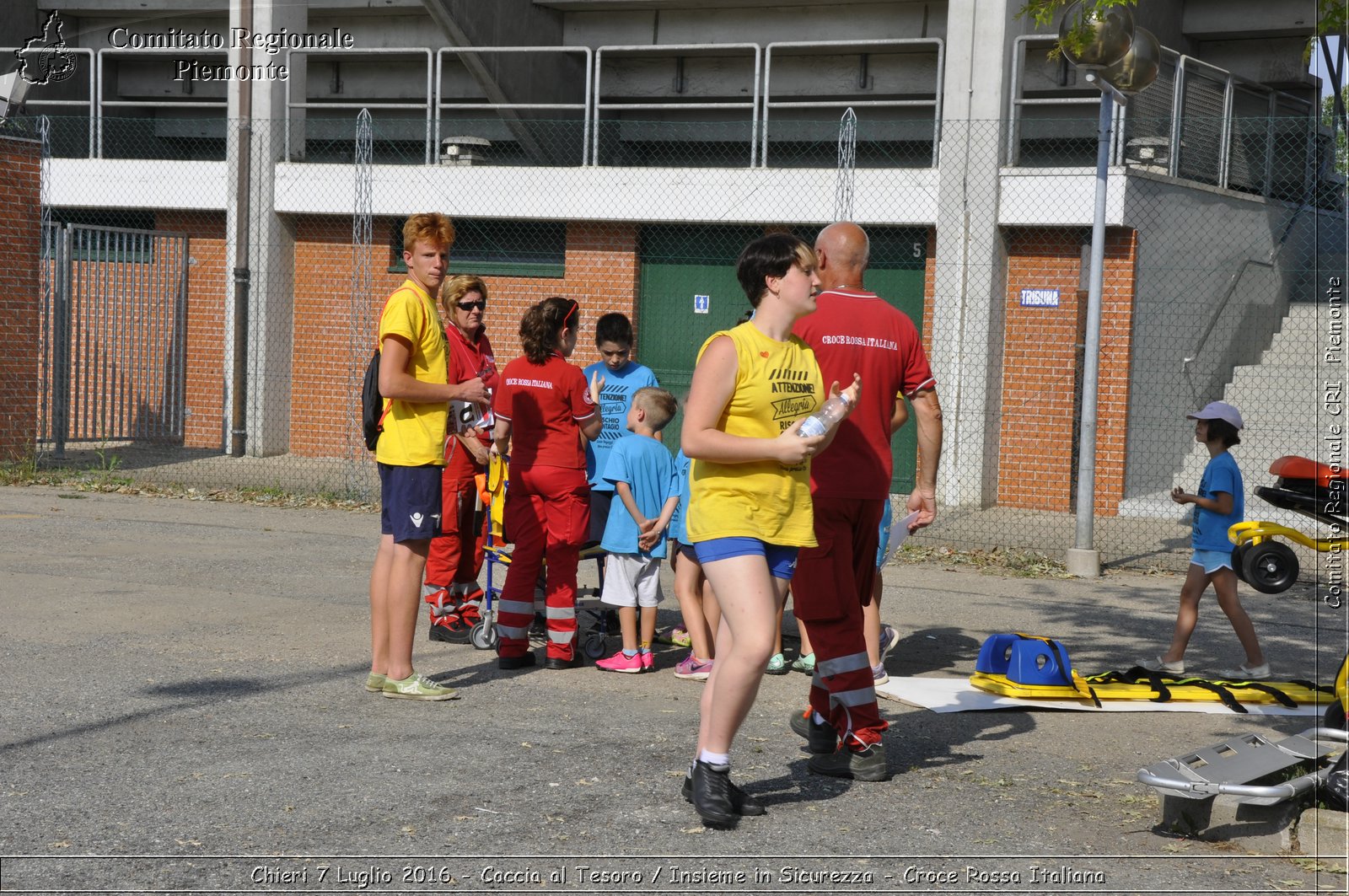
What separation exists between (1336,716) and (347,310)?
14.1m

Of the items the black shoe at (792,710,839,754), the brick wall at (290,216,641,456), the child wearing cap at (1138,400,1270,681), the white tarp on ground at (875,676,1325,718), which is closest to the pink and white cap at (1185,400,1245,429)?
the child wearing cap at (1138,400,1270,681)

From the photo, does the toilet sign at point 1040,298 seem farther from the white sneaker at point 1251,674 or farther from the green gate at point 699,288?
the white sneaker at point 1251,674

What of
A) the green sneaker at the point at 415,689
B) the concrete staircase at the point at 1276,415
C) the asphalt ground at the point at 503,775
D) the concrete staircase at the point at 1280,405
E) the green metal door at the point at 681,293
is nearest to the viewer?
the asphalt ground at the point at 503,775

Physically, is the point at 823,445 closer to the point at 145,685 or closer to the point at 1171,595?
the point at 145,685

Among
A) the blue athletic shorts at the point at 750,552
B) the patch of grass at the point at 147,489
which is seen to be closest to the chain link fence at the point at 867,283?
the patch of grass at the point at 147,489

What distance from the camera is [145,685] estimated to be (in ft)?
20.1

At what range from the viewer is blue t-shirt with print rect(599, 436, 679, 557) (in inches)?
274

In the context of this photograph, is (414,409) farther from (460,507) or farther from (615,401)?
(615,401)

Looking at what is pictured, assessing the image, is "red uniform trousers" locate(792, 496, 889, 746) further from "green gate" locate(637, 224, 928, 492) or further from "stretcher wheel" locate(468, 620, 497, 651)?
"green gate" locate(637, 224, 928, 492)

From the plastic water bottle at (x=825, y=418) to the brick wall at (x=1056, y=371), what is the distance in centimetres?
956

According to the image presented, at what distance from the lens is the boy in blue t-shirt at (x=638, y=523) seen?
272 inches

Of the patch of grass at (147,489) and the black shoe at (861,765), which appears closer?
the black shoe at (861,765)

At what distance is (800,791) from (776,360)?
1.57 m

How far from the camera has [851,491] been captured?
17.2 ft
